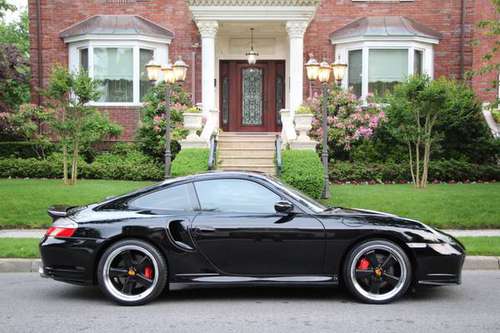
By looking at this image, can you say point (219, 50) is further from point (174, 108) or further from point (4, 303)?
point (4, 303)

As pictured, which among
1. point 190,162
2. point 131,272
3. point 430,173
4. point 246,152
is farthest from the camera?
point 430,173

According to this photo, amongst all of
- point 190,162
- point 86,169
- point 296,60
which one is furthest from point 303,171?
point 86,169

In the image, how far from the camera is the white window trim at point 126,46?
1998cm

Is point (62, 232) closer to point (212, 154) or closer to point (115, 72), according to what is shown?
point (212, 154)

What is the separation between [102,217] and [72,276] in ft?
2.21

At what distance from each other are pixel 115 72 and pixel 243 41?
4378 mm

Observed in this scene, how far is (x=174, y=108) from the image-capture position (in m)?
18.4

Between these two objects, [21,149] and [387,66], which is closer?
[21,149]

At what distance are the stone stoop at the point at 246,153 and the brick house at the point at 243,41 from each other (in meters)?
3.44

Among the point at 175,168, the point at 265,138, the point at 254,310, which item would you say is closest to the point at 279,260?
the point at 254,310

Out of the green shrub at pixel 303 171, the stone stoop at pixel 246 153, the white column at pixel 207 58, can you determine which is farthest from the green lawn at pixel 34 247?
the white column at pixel 207 58

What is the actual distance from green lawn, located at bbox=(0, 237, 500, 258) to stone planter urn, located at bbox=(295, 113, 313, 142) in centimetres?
704

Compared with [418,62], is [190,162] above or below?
below

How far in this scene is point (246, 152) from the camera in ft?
54.7
